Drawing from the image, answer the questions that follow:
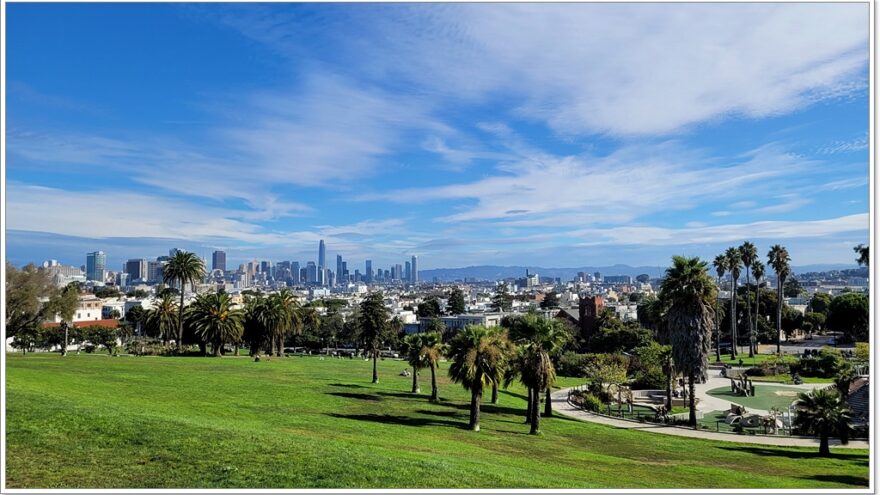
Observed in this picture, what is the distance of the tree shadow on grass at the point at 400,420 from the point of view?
87.9ft

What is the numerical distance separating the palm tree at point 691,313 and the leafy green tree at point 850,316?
7441cm

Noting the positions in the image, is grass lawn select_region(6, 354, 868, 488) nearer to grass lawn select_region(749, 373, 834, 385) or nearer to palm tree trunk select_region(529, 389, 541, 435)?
palm tree trunk select_region(529, 389, 541, 435)

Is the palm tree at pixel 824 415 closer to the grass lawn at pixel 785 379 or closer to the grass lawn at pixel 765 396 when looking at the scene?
the grass lawn at pixel 765 396

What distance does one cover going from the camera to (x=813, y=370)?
58.9 meters

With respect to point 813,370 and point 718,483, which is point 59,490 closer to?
point 718,483

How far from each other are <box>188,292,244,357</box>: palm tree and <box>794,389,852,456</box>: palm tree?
45.2 meters

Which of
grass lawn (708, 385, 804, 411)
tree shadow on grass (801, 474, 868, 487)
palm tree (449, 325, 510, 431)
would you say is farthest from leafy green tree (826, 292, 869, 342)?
palm tree (449, 325, 510, 431)

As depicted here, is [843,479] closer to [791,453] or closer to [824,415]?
[824,415]

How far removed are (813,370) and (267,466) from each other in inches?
2392

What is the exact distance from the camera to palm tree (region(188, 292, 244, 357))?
54.1 metres

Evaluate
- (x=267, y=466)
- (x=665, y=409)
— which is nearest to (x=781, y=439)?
(x=665, y=409)

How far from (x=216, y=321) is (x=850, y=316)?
93065 mm

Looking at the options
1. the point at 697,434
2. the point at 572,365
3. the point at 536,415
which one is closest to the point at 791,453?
the point at 697,434

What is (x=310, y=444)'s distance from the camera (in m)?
17.9
